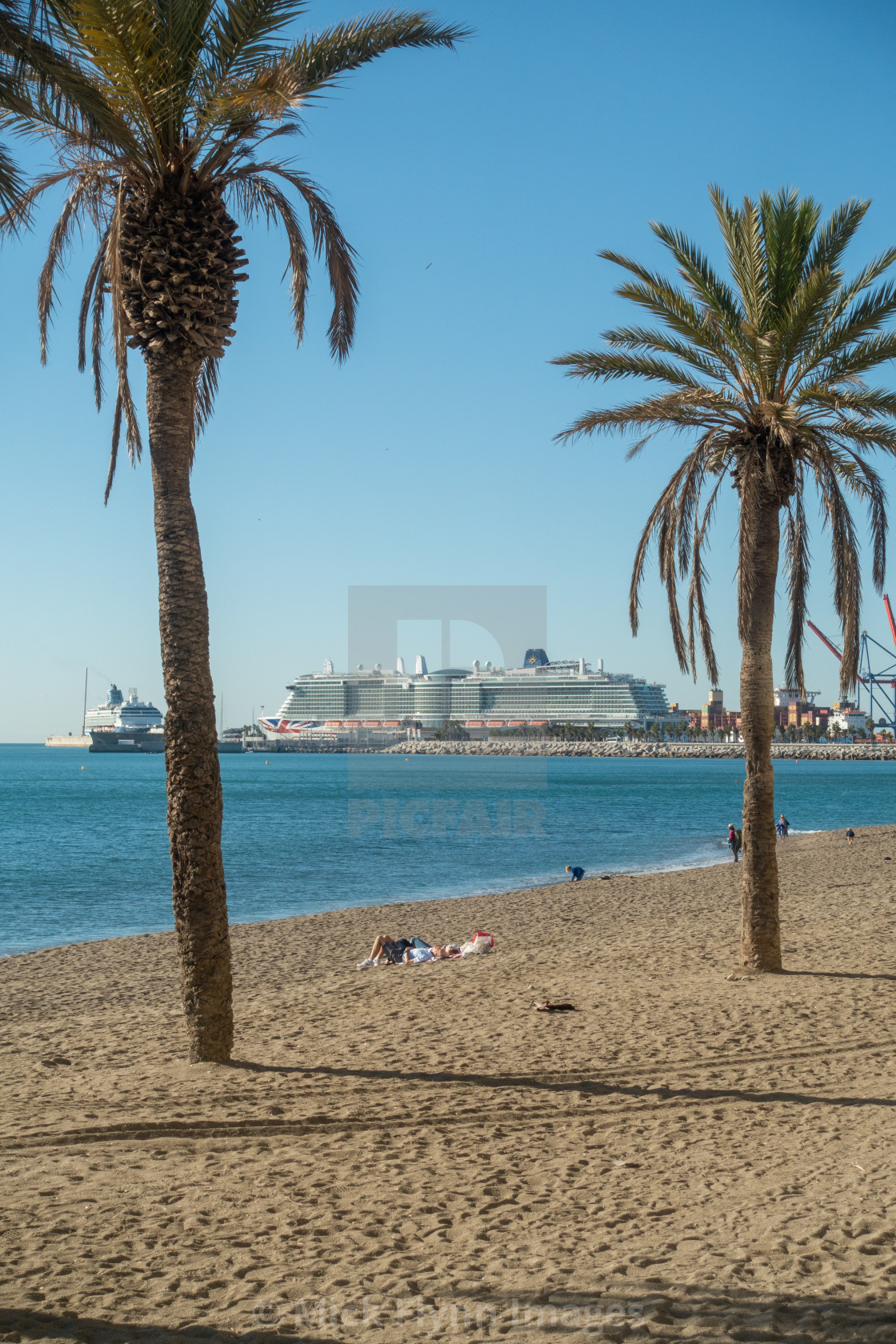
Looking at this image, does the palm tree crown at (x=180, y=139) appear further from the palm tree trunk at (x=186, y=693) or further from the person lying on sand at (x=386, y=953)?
the person lying on sand at (x=386, y=953)

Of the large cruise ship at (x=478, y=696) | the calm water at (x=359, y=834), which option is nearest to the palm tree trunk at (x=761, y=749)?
the calm water at (x=359, y=834)

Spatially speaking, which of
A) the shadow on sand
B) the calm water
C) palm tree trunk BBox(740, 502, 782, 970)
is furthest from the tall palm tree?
the calm water

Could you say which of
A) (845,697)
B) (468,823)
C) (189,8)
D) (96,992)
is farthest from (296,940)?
(468,823)

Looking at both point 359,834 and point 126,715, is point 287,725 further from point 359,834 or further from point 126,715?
point 359,834

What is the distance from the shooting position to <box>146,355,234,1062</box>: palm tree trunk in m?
5.57

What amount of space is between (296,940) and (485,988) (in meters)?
5.30

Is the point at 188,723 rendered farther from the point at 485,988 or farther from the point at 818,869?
the point at 818,869

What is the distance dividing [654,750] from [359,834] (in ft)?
297

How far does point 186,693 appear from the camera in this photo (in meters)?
5.56

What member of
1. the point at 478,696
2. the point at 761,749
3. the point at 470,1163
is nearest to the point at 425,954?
the point at 761,749

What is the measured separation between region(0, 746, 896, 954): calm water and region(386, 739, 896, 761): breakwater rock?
28869 mm

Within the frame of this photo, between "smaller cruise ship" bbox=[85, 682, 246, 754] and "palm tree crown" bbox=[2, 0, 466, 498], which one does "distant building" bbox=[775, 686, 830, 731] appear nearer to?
"smaller cruise ship" bbox=[85, 682, 246, 754]

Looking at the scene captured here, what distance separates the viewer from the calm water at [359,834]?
18656mm

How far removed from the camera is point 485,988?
845cm
